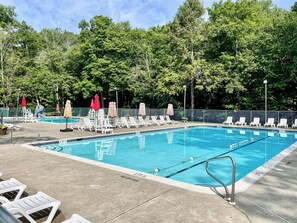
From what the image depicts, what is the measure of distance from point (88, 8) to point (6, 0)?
13.4 m

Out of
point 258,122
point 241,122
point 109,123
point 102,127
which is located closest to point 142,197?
point 102,127

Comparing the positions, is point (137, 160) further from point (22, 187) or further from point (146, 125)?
point (146, 125)

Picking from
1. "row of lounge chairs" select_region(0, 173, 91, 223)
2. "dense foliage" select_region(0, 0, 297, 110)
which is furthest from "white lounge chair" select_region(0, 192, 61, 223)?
"dense foliage" select_region(0, 0, 297, 110)

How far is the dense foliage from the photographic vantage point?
832 inches

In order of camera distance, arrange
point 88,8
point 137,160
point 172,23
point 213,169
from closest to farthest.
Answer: point 213,169
point 137,160
point 172,23
point 88,8

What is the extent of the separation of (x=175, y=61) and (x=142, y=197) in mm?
22261

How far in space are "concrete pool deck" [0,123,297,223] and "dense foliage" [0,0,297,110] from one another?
17.6 meters

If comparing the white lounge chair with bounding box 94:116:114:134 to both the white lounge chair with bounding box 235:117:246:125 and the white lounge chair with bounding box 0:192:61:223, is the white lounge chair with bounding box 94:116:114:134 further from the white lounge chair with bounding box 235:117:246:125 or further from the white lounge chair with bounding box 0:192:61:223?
the white lounge chair with bounding box 235:117:246:125

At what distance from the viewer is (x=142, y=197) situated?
395 cm

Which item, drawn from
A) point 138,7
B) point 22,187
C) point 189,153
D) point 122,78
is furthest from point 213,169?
point 138,7

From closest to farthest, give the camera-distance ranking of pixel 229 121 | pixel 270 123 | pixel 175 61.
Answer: pixel 270 123
pixel 229 121
pixel 175 61

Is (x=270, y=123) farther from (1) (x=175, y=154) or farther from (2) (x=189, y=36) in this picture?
(1) (x=175, y=154)

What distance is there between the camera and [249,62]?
850 inches

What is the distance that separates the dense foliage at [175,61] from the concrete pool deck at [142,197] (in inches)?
693
